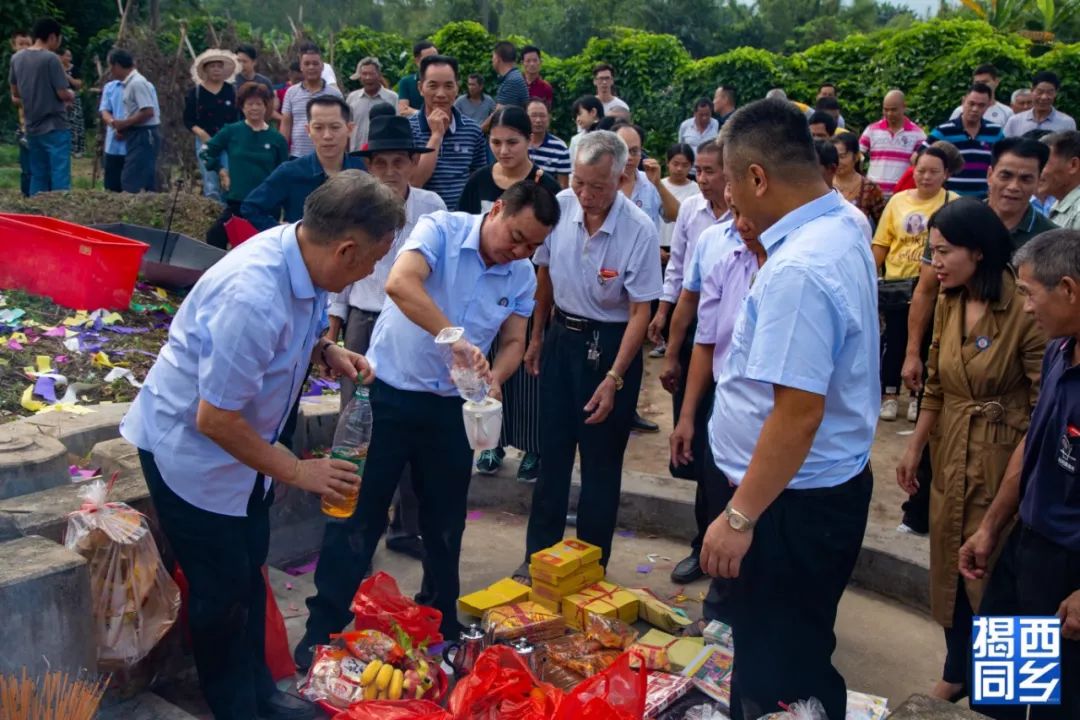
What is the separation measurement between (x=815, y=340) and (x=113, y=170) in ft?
37.8

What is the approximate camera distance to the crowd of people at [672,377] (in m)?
2.73

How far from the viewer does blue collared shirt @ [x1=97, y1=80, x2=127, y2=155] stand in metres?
11.8

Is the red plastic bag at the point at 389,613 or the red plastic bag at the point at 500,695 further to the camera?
the red plastic bag at the point at 389,613

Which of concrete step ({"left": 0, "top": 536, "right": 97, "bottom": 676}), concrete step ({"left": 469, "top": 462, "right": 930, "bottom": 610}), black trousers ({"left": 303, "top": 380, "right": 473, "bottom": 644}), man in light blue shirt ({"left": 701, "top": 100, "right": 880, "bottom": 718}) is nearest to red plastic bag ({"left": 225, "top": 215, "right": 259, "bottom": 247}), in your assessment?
concrete step ({"left": 469, "top": 462, "right": 930, "bottom": 610})

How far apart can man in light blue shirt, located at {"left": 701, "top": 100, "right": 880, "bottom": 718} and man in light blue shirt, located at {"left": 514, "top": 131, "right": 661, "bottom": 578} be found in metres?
1.68

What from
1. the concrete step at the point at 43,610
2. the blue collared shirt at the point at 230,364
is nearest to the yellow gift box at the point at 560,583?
the blue collared shirt at the point at 230,364

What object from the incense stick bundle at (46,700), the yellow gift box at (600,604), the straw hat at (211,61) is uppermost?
the straw hat at (211,61)

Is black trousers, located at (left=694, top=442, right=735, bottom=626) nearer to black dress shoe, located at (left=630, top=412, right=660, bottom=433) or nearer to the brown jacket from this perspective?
the brown jacket

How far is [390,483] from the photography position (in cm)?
412

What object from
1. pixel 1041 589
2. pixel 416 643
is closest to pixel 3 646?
pixel 416 643

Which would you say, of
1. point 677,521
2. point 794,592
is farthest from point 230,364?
point 677,521

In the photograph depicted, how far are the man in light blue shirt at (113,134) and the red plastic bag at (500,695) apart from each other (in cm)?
1037

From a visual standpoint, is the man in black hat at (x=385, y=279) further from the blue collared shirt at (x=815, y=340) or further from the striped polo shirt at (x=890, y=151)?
the striped polo shirt at (x=890, y=151)

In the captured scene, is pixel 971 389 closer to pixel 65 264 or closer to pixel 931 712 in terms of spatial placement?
pixel 931 712
